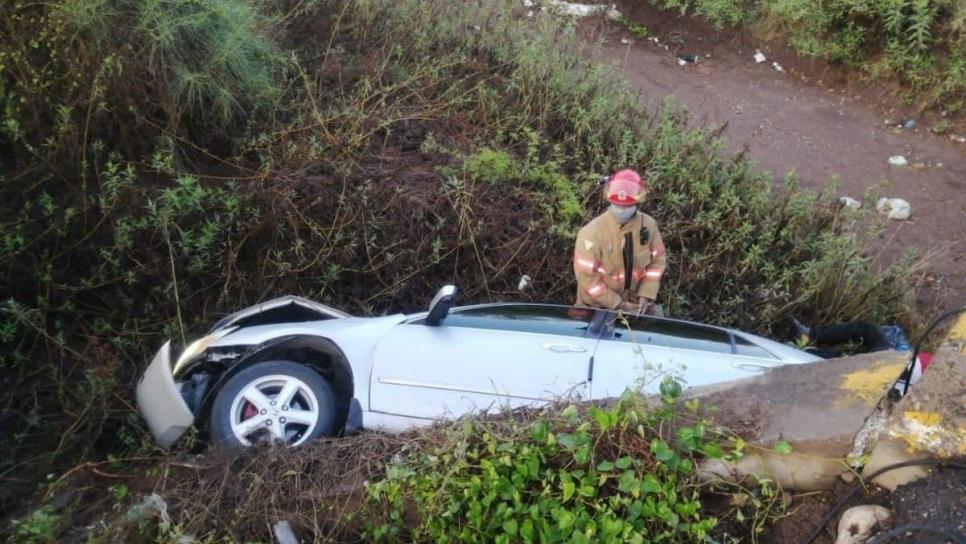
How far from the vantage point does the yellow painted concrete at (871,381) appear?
381cm

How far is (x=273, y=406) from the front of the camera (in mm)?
4852

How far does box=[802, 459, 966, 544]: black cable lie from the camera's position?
345 cm

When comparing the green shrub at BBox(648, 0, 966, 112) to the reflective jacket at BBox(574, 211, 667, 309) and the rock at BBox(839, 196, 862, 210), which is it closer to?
the rock at BBox(839, 196, 862, 210)

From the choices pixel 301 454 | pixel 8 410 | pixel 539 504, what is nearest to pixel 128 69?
pixel 8 410

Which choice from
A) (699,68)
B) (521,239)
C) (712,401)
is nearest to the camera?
(712,401)

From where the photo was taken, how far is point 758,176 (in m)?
8.26

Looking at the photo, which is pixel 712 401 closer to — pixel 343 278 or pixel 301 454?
pixel 301 454

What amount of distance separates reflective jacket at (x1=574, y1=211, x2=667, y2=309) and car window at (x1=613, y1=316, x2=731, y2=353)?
0.61 metres

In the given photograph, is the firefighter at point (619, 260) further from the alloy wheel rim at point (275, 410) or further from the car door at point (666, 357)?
the alloy wheel rim at point (275, 410)

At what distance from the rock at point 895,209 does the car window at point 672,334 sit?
5033 mm

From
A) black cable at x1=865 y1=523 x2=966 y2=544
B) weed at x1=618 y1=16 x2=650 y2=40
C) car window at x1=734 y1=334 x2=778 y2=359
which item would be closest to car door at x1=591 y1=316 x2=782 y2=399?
car window at x1=734 y1=334 x2=778 y2=359

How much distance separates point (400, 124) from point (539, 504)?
17.1ft

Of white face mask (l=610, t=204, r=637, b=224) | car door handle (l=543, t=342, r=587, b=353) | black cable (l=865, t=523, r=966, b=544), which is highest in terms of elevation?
white face mask (l=610, t=204, r=637, b=224)

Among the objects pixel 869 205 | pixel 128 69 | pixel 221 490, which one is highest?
pixel 128 69
